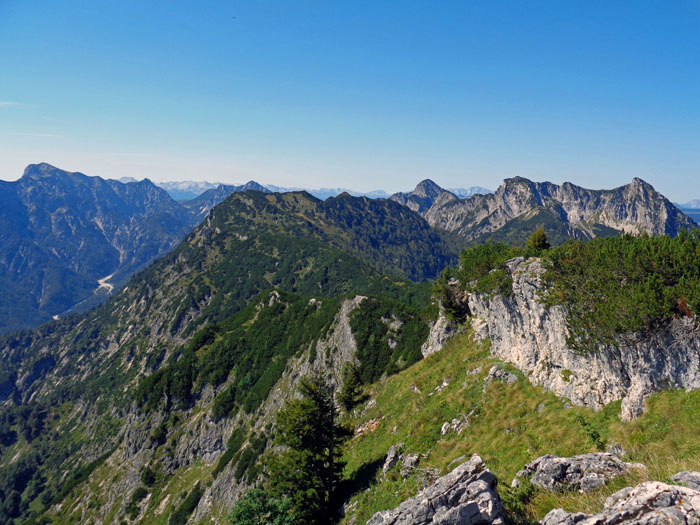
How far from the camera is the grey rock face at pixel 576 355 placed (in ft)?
84.5

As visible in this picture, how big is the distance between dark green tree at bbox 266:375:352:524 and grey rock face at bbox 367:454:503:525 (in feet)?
61.5

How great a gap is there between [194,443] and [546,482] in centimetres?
11595

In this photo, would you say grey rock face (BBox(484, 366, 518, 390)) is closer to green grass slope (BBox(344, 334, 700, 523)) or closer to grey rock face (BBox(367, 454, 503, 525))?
green grass slope (BBox(344, 334, 700, 523))

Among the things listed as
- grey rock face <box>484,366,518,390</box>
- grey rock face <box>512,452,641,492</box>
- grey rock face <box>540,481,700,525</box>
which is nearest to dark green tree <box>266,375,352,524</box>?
grey rock face <box>484,366,518,390</box>

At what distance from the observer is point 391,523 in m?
17.4

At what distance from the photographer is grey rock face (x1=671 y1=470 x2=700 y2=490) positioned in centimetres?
1203

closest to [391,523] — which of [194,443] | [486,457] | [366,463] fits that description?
[486,457]

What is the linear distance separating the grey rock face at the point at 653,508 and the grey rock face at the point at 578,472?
4.78 metres

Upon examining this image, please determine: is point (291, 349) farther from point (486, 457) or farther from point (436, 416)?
point (486, 457)

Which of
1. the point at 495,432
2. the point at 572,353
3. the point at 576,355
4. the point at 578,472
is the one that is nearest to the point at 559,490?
the point at 578,472

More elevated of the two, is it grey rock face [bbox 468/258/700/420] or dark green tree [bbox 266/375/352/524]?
grey rock face [bbox 468/258/700/420]

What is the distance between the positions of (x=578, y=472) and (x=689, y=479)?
18.7ft

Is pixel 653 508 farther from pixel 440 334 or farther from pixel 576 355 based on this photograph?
pixel 440 334

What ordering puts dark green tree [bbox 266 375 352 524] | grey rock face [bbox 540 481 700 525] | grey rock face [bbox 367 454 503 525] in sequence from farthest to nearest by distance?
dark green tree [bbox 266 375 352 524], grey rock face [bbox 367 454 503 525], grey rock face [bbox 540 481 700 525]
